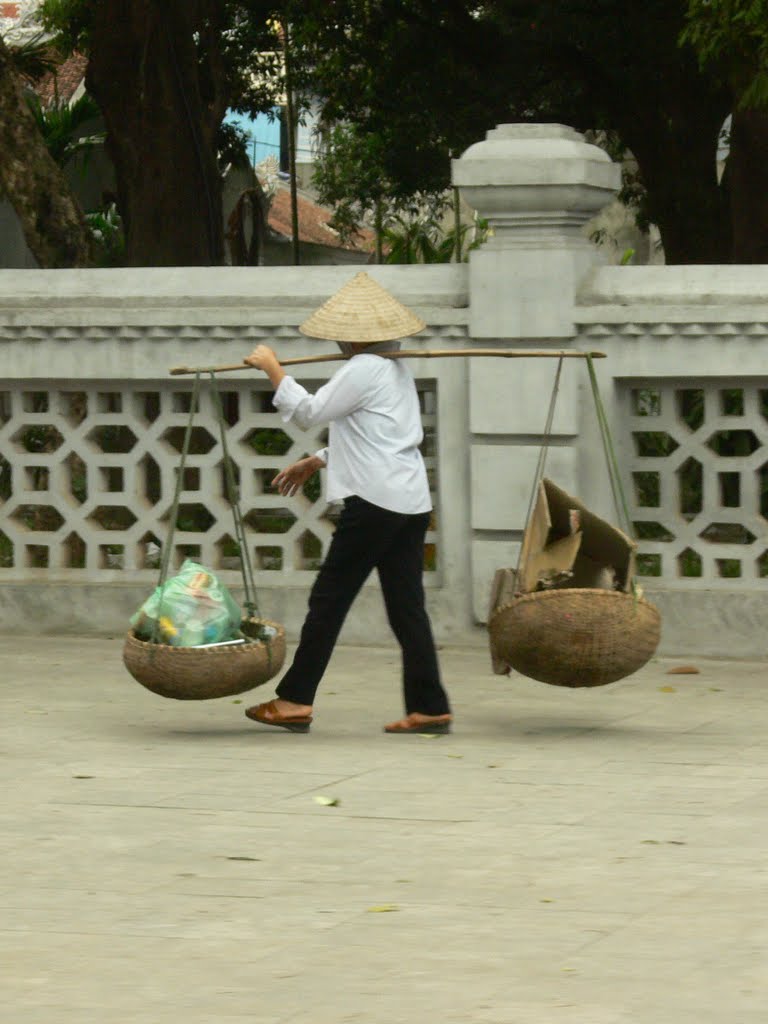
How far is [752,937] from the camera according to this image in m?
4.96

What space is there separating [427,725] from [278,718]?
56 centimetres

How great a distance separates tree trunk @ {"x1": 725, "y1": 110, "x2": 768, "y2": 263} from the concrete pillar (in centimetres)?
827

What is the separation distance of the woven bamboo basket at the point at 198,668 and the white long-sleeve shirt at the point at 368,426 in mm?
664

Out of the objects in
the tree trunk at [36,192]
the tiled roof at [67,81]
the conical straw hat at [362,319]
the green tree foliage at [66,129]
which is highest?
the tiled roof at [67,81]

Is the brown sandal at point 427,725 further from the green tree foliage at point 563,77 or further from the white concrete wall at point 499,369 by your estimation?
the green tree foliage at point 563,77

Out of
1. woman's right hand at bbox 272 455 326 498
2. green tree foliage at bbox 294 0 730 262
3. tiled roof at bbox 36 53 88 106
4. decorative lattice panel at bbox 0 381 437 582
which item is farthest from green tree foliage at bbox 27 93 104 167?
woman's right hand at bbox 272 455 326 498

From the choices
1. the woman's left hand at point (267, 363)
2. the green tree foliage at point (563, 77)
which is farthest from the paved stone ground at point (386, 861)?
the green tree foliage at point (563, 77)

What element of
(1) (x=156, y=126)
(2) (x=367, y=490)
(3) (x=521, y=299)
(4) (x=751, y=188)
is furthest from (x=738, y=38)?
(2) (x=367, y=490)

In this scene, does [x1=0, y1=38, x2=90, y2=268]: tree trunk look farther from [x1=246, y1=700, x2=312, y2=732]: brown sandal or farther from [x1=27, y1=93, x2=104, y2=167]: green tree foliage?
[x1=27, y1=93, x2=104, y2=167]: green tree foliage

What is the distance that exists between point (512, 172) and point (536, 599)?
8.56ft

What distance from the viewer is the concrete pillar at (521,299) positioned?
31.6 feet

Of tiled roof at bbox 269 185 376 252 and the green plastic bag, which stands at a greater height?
tiled roof at bbox 269 185 376 252

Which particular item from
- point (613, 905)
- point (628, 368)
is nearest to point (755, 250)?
point (628, 368)

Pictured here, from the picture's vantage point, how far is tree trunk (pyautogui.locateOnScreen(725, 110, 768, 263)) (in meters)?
18.0
